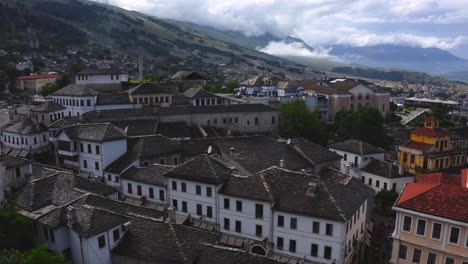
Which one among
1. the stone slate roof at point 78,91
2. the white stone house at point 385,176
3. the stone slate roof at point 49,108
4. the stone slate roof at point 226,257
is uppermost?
the stone slate roof at point 78,91


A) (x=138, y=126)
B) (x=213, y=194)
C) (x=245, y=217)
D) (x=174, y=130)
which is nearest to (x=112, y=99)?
(x=138, y=126)

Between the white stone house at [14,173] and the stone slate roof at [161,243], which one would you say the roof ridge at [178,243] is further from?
the white stone house at [14,173]

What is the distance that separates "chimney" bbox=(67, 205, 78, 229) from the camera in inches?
981

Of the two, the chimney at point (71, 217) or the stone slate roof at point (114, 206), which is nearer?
the chimney at point (71, 217)

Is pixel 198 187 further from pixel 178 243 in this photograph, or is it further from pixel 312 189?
pixel 312 189

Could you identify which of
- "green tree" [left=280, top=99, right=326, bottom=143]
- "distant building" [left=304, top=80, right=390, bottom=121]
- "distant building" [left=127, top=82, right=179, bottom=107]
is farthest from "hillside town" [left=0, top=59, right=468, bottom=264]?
→ "distant building" [left=304, top=80, right=390, bottom=121]

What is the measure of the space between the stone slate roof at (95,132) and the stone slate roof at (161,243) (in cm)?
1475

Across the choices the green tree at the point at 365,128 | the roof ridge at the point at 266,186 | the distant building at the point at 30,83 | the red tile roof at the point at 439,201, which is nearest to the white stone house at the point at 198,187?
the roof ridge at the point at 266,186

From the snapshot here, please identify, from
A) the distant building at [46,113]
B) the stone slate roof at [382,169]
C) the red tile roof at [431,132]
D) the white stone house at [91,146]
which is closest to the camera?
the white stone house at [91,146]

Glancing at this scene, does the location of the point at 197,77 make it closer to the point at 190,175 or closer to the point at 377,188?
the point at 377,188

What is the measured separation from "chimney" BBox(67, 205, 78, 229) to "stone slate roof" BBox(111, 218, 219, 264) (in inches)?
128

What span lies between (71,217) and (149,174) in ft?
37.4

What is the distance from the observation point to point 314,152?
43719 mm

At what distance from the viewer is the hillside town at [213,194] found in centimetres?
2541
